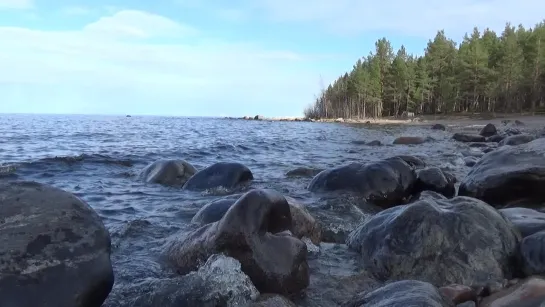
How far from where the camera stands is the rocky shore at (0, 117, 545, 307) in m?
3.72

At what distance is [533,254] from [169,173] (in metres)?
8.76

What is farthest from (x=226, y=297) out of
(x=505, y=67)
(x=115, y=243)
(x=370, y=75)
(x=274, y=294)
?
(x=370, y=75)

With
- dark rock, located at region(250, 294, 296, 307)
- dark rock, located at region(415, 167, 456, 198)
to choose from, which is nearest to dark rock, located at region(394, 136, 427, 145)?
dark rock, located at region(415, 167, 456, 198)

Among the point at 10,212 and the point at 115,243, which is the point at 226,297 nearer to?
the point at 10,212

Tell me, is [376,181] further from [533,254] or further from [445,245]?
[533,254]

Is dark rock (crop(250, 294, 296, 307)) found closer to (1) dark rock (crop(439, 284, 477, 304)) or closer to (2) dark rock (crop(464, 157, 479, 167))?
(1) dark rock (crop(439, 284, 477, 304))

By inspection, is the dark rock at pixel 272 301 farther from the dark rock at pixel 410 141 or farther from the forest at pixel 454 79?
the forest at pixel 454 79

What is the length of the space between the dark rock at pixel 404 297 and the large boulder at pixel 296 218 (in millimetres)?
2036

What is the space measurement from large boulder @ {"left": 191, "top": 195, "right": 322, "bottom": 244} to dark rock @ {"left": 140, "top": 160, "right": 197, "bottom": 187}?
439cm

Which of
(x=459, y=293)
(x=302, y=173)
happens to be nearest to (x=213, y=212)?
(x=459, y=293)

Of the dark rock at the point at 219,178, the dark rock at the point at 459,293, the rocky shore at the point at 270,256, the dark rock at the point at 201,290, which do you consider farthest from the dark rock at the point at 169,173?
the dark rock at the point at 459,293

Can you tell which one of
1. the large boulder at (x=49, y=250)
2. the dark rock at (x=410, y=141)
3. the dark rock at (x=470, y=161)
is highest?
the large boulder at (x=49, y=250)

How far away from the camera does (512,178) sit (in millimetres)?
Answer: 7379

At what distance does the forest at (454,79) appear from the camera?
61344mm
